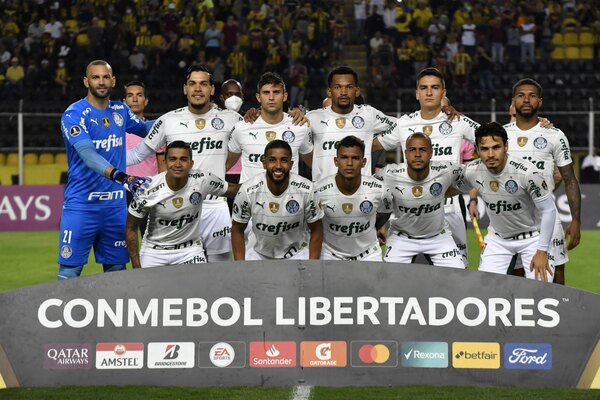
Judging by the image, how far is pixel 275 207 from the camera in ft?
29.0

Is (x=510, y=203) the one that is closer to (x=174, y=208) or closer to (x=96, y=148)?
(x=174, y=208)

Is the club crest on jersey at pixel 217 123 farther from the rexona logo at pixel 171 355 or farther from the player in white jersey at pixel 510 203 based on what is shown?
the rexona logo at pixel 171 355

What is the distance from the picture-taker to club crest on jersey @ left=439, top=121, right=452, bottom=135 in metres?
9.96

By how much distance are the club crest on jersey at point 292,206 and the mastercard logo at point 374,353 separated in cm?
157

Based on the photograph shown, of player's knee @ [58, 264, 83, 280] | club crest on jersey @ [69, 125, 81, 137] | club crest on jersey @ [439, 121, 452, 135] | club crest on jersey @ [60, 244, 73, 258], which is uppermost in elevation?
club crest on jersey @ [439, 121, 452, 135]

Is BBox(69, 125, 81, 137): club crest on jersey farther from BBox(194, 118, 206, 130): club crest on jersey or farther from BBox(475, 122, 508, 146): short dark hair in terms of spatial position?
BBox(475, 122, 508, 146): short dark hair

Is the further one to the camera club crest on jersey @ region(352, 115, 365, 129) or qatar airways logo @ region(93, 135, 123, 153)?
club crest on jersey @ region(352, 115, 365, 129)

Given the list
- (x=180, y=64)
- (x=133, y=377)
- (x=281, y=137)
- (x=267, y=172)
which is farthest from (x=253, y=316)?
(x=180, y=64)

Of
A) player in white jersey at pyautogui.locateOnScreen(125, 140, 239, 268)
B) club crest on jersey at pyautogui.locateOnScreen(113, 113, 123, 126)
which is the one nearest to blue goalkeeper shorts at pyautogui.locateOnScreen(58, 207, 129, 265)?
player in white jersey at pyautogui.locateOnScreen(125, 140, 239, 268)

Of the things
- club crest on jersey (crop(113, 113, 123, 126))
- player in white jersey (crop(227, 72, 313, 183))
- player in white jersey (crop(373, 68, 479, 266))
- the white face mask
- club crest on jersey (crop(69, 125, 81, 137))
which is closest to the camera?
club crest on jersey (crop(69, 125, 81, 137))

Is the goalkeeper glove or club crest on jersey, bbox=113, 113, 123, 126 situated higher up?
club crest on jersey, bbox=113, 113, 123, 126

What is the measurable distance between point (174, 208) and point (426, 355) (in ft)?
8.03

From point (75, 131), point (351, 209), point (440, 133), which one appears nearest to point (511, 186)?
point (440, 133)

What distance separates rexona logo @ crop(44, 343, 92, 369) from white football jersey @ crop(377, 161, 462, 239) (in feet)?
9.53
